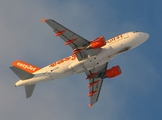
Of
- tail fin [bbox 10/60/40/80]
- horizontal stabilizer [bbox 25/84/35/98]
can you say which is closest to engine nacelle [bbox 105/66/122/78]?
tail fin [bbox 10/60/40/80]

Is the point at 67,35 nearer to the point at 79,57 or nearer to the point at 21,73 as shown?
the point at 79,57

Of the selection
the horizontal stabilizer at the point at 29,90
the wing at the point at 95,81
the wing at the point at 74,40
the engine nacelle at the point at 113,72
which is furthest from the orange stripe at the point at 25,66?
the engine nacelle at the point at 113,72

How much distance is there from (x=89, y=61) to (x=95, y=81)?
14196 mm

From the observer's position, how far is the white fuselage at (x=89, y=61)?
289ft

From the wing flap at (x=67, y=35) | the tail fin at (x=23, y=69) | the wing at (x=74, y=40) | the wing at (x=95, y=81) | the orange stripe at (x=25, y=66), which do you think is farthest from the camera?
the wing at (x=95, y=81)

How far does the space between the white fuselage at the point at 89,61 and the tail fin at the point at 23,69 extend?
1.12 m

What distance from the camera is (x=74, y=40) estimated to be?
86.6 metres

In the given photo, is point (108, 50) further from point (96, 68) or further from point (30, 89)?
point (30, 89)

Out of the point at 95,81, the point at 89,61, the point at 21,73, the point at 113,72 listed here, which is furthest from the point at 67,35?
the point at 95,81

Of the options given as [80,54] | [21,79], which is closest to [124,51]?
[80,54]

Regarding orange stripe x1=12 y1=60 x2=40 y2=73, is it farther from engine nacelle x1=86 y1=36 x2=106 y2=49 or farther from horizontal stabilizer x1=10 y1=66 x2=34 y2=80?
engine nacelle x1=86 y1=36 x2=106 y2=49

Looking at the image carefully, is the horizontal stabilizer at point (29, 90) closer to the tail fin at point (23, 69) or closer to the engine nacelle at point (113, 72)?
the tail fin at point (23, 69)

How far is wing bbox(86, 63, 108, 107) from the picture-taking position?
99.1 metres

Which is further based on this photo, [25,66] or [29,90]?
[25,66]
